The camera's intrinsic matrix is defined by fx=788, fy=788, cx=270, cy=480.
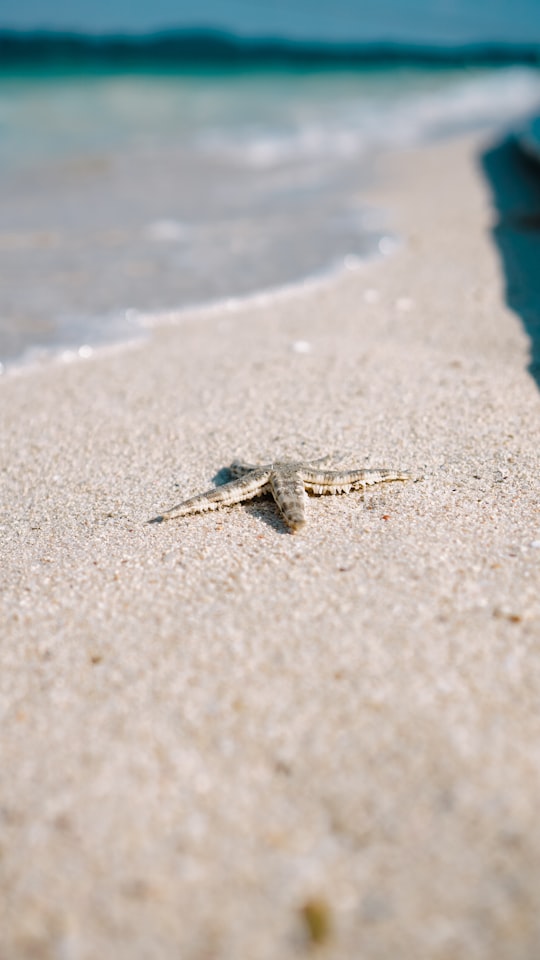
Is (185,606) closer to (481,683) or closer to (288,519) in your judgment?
(288,519)

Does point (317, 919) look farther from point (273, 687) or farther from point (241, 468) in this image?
point (241, 468)

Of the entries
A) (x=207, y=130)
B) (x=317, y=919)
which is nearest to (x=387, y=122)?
(x=207, y=130)

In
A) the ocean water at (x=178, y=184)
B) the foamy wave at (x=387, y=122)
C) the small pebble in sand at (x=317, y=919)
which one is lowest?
the foamy wave at (x=387, y=122)

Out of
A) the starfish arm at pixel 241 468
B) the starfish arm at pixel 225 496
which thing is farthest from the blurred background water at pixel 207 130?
the starfish arm at pixel 225 496

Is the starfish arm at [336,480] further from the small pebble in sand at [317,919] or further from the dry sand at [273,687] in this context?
the small pebble in sand at [317,919]

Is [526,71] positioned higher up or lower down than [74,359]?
lower down

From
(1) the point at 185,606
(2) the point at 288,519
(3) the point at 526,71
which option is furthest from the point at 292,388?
(3) the point at 526,71
